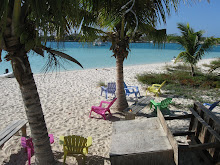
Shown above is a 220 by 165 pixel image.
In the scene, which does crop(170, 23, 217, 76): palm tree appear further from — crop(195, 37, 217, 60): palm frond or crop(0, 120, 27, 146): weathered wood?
crop(0, 120, 27, 146): weathered wood

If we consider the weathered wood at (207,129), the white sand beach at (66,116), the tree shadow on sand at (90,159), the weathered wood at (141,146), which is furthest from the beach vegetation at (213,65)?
the tree shadow on sand at (90,159)

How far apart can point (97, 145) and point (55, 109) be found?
315cm

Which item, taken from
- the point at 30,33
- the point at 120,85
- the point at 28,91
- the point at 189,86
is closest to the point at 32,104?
the point at 28,91

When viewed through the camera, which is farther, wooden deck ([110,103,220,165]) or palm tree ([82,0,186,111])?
palm tree ([82,0,186,111])

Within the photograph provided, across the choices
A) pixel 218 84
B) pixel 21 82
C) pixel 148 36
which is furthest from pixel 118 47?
Answer: pixel 218 84

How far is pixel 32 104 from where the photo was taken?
3240 mm

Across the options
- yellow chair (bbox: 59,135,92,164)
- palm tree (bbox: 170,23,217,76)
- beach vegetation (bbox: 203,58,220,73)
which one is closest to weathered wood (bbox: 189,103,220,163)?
beach vegetation (bbox: 203,58,220,73)

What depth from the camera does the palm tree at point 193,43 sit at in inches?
476

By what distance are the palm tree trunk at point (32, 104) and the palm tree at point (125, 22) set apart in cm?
284

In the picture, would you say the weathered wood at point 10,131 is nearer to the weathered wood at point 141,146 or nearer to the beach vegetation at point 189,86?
the weathered wood at point 141,146

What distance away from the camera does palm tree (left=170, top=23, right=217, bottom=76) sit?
12078 mm

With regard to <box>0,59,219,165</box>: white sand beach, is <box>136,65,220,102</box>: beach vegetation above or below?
above

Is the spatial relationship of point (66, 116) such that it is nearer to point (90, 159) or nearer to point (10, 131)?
point (10, 131)

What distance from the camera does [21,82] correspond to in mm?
3051
